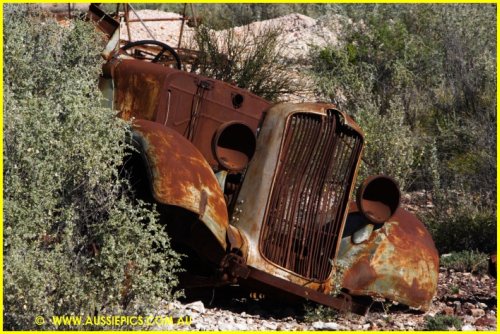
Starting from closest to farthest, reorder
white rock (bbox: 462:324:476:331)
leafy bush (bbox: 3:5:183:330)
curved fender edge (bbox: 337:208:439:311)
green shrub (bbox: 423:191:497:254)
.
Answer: leafy bush (bbox: 3:5:183:330) → white rock (bbox: 462:324:476:331) → curved fender edge (bbox: 337:208:439:311) → green shrub (bbox: 423:191:497:254)

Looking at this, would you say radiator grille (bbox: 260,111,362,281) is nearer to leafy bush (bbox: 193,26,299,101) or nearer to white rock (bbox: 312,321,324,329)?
white rock (bbox: 312,321,324,329)

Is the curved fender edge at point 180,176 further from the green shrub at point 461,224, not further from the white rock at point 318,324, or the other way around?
the green shrub at point 461,224

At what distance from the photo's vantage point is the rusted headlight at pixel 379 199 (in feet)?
27.8

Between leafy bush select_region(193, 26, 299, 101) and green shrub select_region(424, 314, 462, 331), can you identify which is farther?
leafy bush select_region(193, 26, 299, 101)

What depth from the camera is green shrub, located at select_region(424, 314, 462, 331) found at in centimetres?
791

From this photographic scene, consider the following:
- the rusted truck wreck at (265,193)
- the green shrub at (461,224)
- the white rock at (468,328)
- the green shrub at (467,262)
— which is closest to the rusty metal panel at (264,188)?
the rusted truck wreck at (265,193)

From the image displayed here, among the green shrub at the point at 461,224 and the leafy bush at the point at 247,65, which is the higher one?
the leafy bush at the point at 247,65

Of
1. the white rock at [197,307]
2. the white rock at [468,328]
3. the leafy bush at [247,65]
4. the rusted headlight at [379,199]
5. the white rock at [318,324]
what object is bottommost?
the white rock at [197,307]

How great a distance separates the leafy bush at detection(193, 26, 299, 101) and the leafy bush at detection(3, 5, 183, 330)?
6804 millimetres

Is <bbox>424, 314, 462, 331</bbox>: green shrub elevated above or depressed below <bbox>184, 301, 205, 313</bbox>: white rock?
above

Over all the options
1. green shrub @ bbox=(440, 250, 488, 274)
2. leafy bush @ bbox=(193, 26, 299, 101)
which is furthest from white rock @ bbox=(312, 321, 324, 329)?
leafy bush @ bbox=(193, 26, 299, 101)

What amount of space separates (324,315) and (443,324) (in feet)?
2.85

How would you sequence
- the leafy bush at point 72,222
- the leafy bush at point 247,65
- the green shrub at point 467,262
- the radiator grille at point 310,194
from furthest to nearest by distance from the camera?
1. the leafy bush at point 247,65
2. the green shrub at point 467,262
3. the radiator grille at point 310,194
4. the leafy bush at point 72,222

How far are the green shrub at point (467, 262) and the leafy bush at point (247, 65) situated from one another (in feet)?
15.2
